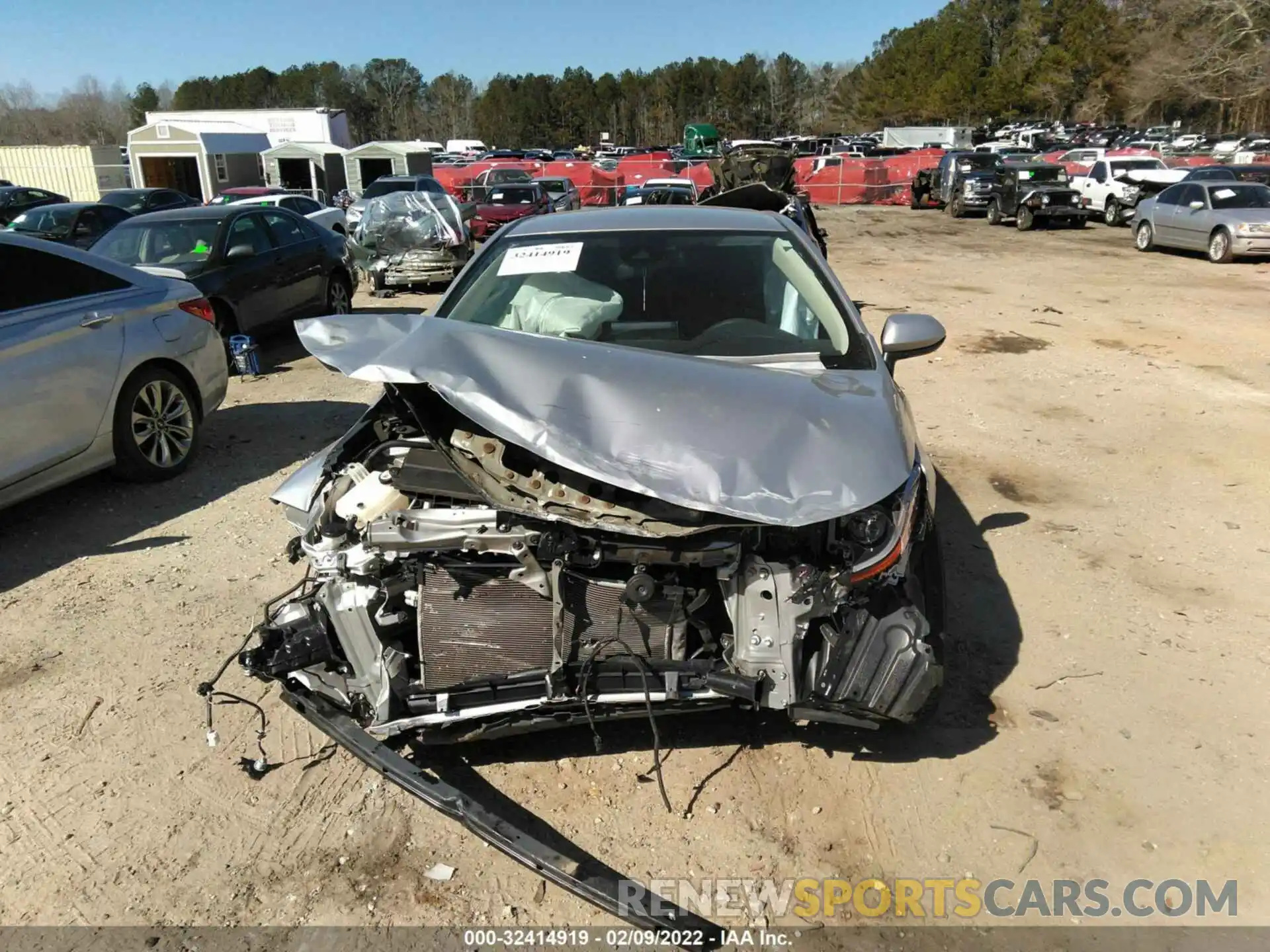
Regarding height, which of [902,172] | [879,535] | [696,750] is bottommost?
[696,750]

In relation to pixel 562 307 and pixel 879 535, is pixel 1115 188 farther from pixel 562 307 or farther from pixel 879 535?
pixel 879 535

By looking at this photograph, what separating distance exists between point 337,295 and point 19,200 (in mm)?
17266

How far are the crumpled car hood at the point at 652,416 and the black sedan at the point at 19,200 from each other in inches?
945

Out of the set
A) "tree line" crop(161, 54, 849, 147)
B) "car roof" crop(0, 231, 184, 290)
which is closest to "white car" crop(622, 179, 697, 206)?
"car roof" crop(0, 231, 184, 290)

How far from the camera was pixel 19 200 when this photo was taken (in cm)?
2280

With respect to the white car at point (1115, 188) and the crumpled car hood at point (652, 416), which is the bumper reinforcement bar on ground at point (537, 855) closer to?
the crumpled car hood at point (652, 416)

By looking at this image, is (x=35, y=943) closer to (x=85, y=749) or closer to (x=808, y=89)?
(x=85, y=749)

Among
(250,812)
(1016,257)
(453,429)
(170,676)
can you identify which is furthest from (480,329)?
(1016,257)

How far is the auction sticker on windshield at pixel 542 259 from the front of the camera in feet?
13.5

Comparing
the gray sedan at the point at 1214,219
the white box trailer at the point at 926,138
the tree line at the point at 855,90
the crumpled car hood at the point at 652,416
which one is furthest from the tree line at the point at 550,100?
the crumpled car hood at the point at 652,416

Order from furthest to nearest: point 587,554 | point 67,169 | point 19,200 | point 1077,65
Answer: point 1077,65, point 67,169, point 19,200, point 587,554

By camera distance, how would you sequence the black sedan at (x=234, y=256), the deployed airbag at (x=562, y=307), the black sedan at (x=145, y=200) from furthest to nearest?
the black sedan at (x=145, y=200) < the black sedan at (x=234, y=256) < the deployed airbag at (x=562, y=307)

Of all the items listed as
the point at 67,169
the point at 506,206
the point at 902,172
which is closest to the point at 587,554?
the point at 506,206

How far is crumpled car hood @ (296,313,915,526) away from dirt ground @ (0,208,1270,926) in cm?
110
